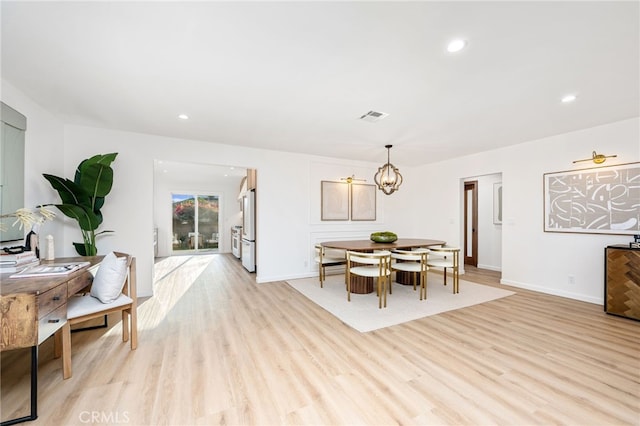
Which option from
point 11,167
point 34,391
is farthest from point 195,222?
point 34,391

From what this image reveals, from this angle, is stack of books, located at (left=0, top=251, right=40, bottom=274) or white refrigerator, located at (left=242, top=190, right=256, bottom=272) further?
white refrigerator, located at (left=242, top=190, right=256, bottom=272)

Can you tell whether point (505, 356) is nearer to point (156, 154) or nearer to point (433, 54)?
point (433, 54)

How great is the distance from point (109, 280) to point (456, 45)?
11.1 ft

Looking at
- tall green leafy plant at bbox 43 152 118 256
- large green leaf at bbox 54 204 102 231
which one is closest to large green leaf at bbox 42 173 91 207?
tall green leafy plant at bbox 43 152 118 256

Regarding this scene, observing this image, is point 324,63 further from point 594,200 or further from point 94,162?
point 594,200

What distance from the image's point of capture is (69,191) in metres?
3.24

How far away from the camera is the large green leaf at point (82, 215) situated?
3176 millimetres

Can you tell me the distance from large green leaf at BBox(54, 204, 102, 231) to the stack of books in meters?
1.01

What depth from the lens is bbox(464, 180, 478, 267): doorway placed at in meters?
6.55

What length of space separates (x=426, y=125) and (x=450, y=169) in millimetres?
2618

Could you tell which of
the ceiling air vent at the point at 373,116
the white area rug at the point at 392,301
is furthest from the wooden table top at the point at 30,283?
the ceiling air vent at the point at 373,116

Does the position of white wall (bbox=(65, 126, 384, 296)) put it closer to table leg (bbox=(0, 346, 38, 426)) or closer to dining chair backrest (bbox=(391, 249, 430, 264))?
dining chair backrest (bbox=(391, 249, 430, 264))

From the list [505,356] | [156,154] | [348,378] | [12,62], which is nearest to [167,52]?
[12,62]

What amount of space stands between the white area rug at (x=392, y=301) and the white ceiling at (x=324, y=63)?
251 cm
